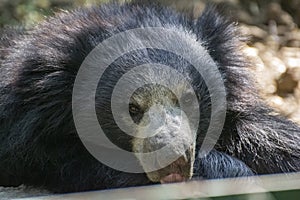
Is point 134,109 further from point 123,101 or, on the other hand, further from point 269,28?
point 269,28

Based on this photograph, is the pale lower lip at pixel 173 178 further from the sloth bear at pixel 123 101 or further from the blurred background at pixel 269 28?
the blurred background at pixel 269 28

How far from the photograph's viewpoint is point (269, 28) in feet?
Answer: 24.0

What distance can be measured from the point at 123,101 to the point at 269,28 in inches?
150

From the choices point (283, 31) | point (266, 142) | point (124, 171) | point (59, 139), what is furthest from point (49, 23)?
point (283, 31)

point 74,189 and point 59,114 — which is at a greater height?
point 59,114

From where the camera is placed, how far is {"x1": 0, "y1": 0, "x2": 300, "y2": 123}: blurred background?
645cm

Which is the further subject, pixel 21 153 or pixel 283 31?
pixel 283 31

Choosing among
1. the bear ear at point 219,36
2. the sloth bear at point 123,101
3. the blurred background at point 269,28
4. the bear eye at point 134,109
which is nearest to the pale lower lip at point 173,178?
the sloth bear at point 123,101

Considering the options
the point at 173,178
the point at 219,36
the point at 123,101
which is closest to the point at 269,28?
the point at 219,36

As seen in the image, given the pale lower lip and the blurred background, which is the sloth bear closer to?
the pale lower lip

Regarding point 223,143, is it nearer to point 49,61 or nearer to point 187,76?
point 187,76

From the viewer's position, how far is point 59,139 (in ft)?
12.7

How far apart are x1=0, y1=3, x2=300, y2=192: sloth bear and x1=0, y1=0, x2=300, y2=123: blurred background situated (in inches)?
83.7

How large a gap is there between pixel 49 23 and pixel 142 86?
738mm
